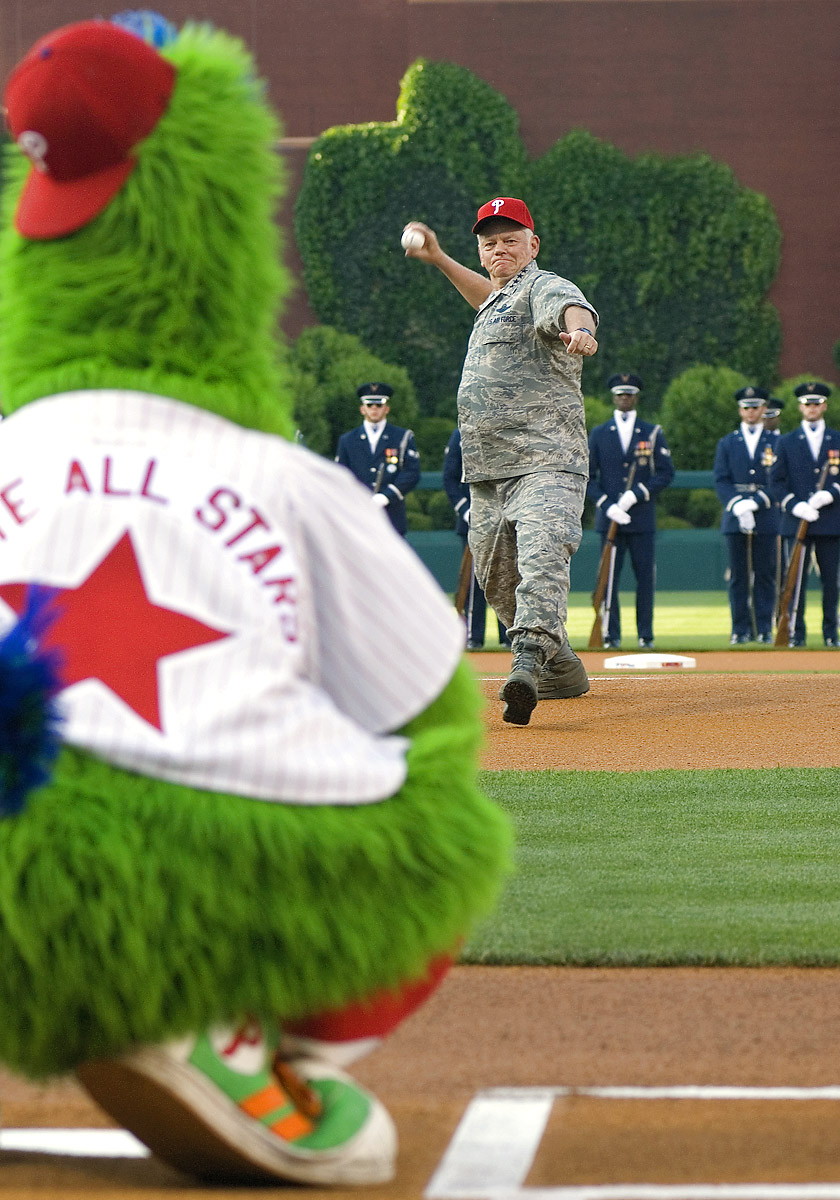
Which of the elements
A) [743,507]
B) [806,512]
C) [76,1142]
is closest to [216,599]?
[76,1142]

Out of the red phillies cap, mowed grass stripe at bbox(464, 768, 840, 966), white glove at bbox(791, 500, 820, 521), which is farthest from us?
white glove at bbox(791, 500, 820, 521)

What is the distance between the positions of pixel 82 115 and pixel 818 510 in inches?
496

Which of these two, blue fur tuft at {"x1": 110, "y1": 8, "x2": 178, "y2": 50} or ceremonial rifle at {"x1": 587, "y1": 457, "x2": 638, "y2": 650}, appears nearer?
blue fur tuft at {"x1": 110, "y1": 8, "x2": 178, "y2": 50}

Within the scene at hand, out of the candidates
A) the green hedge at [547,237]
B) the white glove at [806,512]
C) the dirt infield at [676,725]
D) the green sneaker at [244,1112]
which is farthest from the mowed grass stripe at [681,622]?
the green sneaker at [244,1112]

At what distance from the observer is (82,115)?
7.89ft

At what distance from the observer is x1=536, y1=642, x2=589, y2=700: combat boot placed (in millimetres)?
7949

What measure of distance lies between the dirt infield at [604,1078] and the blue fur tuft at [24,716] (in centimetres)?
54

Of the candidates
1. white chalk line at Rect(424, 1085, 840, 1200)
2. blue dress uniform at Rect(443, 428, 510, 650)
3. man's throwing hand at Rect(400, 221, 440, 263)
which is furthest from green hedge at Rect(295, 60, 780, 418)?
white chalk line at Rect(424, 1085, 840, 1200)

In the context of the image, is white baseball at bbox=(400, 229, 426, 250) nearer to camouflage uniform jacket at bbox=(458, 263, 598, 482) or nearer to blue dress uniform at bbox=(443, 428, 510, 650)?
camouflage uniform jacket at bbox=(458, 263, 598, 482)

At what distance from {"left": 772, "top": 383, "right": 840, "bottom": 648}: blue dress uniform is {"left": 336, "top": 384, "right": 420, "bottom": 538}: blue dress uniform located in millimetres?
2975

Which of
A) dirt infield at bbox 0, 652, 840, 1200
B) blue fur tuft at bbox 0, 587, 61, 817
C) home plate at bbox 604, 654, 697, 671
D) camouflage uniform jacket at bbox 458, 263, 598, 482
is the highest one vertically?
camouflage uniform jacket at bbox 458, 263, 598, 482

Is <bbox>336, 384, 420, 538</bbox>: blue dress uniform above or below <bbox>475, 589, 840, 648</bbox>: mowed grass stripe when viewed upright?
above

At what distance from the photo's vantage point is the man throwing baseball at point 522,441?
6918 millimetres

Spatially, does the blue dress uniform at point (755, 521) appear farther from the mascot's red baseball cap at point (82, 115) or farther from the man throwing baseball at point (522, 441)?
the mascot's red baseball cap at point (82, 115)
